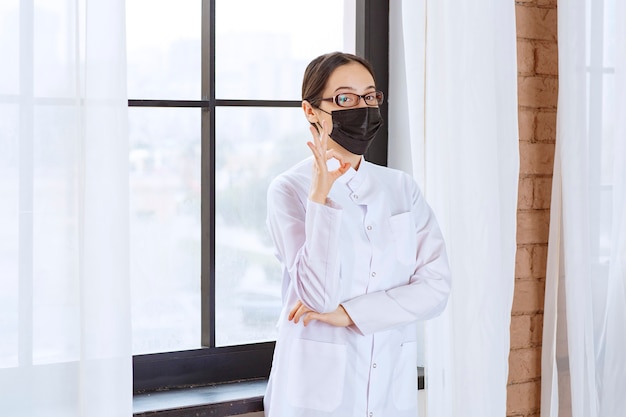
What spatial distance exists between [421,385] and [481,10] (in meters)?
1.04

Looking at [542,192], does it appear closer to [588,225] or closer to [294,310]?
[588,225]

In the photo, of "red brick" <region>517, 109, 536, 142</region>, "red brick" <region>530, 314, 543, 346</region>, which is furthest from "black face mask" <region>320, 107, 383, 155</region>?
"red brick" <region>530, 314, 543, 346</region>

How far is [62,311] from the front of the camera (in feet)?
5.82

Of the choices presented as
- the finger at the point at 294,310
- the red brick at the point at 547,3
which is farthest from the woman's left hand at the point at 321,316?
the red brick at the point at 547,3

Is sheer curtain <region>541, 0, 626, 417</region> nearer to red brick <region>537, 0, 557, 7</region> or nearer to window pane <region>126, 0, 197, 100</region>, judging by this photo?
red brick <region>537, 0, 557, 7</region>

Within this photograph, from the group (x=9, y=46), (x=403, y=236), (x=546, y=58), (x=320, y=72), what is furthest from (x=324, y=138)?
(x=546, y=58)

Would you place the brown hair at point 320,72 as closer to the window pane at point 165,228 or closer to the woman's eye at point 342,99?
the woman's eye at point 342,99

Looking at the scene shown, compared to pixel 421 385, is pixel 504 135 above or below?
above

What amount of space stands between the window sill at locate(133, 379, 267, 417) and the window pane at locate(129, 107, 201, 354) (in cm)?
16

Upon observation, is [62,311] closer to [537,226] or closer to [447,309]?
[447,309]

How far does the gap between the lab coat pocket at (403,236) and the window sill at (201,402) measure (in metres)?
0.55

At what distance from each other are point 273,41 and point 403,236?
2.62ft

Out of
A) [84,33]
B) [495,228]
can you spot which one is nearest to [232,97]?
[84,33]

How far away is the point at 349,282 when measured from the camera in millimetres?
1891
